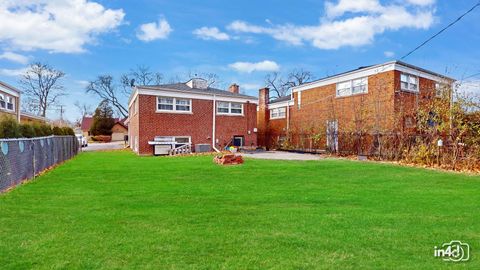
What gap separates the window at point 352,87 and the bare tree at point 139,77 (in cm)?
3957

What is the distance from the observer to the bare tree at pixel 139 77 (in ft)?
182

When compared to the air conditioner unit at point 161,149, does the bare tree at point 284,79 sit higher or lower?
higher

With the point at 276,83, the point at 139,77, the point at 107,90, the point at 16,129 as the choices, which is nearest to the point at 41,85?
the point at 107,90

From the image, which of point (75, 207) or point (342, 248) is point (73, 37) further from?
point (342, 248)

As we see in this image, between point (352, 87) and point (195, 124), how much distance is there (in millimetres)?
10897

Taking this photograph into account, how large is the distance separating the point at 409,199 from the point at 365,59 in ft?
61.8

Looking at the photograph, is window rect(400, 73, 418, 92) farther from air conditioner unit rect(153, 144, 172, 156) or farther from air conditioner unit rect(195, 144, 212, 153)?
air conditioner unit rect(153, 144, 172, 156)

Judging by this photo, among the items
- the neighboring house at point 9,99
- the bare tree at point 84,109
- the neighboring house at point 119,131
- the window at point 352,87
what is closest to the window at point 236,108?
the window at point 352,87

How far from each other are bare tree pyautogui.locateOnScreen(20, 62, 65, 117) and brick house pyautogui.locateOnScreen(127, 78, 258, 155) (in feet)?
116

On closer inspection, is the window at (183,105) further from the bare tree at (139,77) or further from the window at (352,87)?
the bare tree at (139,77)

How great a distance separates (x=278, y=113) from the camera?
29.5m

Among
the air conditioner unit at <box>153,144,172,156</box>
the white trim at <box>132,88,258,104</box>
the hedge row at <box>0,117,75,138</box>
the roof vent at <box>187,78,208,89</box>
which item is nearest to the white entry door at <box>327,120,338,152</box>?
the white trim at <box>132,88,258,104</box>

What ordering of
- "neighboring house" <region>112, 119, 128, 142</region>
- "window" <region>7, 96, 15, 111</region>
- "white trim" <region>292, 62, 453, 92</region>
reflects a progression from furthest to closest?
"neighboring house" <region>112, 119, 128, 142</region>, "window" <region>7, 96, 15, 111</region>, "white trim" <region>292, 62, 453, 92</region>

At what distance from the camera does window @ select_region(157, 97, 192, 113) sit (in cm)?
2223
